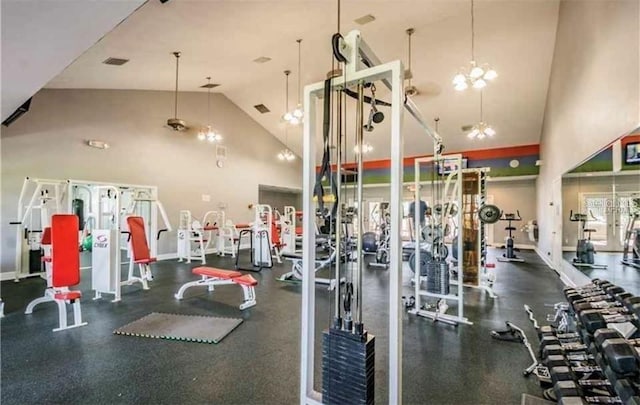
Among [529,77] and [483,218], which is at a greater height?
[529,77]

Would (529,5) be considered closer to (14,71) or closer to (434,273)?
(434,273)

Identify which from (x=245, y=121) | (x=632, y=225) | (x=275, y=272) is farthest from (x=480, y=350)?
(x=245, y=121)

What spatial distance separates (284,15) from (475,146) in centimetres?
845

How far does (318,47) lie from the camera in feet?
20.3

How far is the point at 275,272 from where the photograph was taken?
21.2 ft

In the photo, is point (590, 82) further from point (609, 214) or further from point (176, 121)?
point (176, 121)

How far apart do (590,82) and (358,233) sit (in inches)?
188

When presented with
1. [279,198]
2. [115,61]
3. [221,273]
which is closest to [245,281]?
[221,273]

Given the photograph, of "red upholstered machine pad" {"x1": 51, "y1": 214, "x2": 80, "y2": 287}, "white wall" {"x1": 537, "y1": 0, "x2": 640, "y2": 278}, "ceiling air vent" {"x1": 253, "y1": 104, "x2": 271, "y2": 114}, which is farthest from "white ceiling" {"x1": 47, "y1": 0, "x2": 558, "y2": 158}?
"red upholstered machine pad" {"x1": 51, "y1": 214, "x2": 80, "y2": 287}

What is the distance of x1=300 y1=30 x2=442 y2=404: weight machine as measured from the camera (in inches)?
56.7

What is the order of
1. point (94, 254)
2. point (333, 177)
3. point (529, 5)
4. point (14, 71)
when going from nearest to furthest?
1. point (333, 177)
2. point (14, 71)
3. point (94, 254)
4. point (529, 5)

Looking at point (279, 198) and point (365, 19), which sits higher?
point (365, 19)

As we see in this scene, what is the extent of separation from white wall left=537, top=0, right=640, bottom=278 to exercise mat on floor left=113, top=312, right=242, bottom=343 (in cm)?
428

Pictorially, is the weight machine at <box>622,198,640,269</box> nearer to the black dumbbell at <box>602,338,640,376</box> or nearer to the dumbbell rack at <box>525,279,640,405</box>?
the dumbbell rack at <box>525,279,640,405</box>
